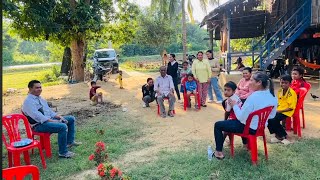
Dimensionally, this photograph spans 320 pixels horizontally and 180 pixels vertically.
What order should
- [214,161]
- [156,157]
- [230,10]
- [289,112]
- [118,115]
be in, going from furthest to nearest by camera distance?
1. [230,10]
2. [118,115]
3. [289,112]
4. [156,157]
5. [214,161]

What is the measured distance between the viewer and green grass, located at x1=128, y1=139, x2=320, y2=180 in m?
3.64

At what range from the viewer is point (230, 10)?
41.0 ft

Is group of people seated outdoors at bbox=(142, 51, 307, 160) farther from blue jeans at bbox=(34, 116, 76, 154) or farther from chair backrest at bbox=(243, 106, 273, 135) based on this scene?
blue jeans at bbox=(34, 116, 76, 154)

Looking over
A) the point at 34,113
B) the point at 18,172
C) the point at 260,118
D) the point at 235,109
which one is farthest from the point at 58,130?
the point at 260,118

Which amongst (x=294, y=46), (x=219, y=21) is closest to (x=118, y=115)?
(x=219, y=21)

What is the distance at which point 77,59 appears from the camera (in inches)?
622

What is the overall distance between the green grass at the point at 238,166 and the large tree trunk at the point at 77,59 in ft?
39.4

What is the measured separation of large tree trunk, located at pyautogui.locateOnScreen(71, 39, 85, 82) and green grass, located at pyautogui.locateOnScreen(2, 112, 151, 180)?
8.75m

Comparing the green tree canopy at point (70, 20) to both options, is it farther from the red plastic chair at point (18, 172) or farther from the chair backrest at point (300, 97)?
the chair backrest at point (300, 97)

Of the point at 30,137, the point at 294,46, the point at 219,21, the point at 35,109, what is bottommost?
the point at 30,137

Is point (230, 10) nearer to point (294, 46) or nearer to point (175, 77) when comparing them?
point (294, 46)

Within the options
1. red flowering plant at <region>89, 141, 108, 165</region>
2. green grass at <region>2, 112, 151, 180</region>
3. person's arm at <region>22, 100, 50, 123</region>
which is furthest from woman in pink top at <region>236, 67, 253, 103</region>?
person's arm at <region>22, 100, 50, 123</region>

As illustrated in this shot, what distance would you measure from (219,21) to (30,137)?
466 inches

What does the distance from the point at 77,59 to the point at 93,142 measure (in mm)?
11173
